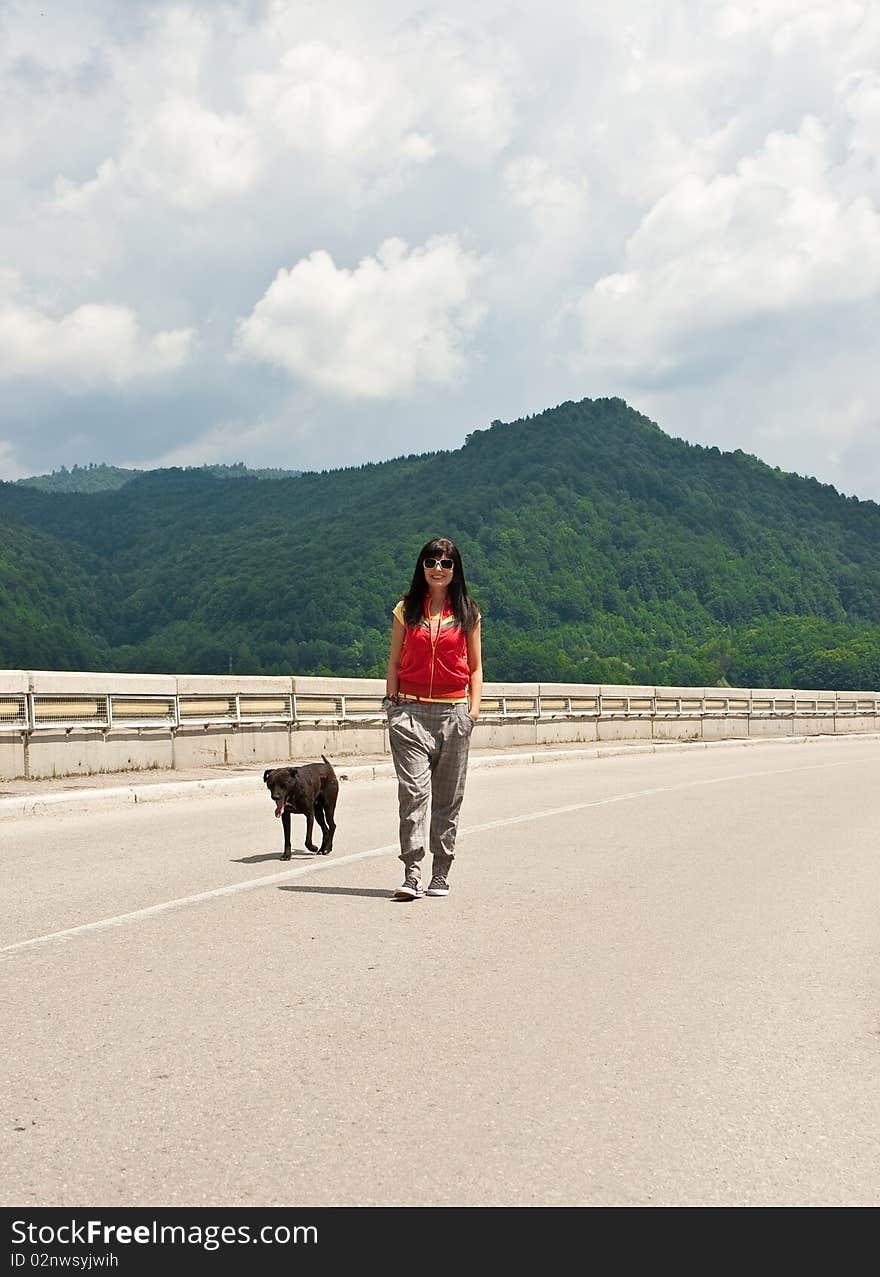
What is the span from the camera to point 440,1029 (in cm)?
503

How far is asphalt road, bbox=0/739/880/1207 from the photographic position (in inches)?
140

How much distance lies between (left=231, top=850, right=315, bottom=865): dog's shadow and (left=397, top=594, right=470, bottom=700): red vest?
2319 mm

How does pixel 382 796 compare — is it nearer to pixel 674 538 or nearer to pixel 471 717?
pixel 471 717

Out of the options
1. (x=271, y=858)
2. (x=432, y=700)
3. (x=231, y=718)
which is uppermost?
(x=432, y=700)

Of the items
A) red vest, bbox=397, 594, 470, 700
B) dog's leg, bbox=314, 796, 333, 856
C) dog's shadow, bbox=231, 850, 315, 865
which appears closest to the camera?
red vest, bbox=397, 594, 470, 700

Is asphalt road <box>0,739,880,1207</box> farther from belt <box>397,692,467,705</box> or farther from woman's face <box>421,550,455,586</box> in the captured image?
woman's face <box>421,550,455,586</box>

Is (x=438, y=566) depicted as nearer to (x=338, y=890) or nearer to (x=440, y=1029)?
(x=338, y=890)

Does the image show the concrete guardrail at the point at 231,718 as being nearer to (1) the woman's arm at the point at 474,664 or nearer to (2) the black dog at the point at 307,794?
(2) the black dog at the point at 307,794

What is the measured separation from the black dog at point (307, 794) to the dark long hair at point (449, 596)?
1.82 meters

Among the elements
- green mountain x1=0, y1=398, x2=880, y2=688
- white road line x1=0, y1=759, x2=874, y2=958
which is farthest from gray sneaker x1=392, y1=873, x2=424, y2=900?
green mountain x1=0, y1=398, x2=880, y2=688

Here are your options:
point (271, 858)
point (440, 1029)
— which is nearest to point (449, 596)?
point (271, 858)

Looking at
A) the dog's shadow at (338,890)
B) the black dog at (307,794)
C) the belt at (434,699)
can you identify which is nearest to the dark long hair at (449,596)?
the belt at (434,699)

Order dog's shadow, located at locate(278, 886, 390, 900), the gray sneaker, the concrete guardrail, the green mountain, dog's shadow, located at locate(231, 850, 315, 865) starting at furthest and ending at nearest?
the green mountain
the concrete guardrail
dog's shadow, located at locate(231, 850, 315, 865)
dog's shadow, located at locate(278, 886, 390, 900)
the gray sneaker

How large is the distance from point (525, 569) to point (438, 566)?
118 metres
